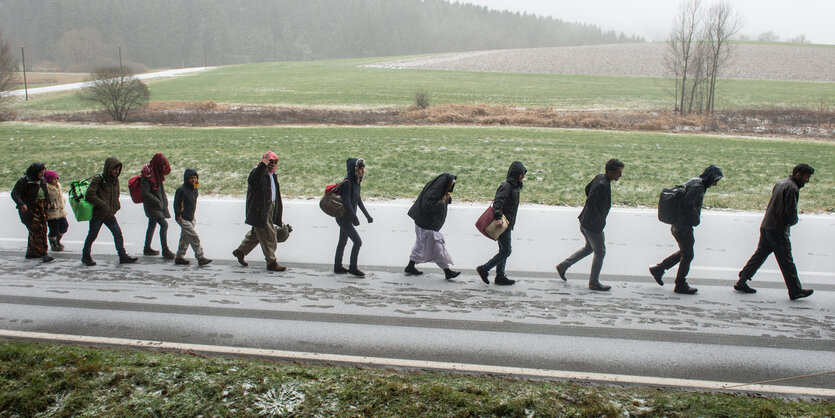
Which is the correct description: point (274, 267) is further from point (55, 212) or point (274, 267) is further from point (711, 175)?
point (711, 175)

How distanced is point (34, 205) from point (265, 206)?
11.0 feet

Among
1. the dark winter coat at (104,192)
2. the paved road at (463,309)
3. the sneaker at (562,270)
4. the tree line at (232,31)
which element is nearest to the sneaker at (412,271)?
the paved road at (463,309)

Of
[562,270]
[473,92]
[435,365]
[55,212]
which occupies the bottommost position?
[435,365]

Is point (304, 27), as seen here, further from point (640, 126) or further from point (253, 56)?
point (640, 126)

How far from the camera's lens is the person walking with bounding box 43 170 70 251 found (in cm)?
839

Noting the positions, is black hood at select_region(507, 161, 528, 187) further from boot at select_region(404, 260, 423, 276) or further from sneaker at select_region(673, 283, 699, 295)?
sneaker at select_region(673, 283, 699, 295)

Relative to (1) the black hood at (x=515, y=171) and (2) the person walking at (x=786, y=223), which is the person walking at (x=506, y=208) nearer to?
(1) the black hood at (x=515, y=171)

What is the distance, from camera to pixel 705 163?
55.4ft

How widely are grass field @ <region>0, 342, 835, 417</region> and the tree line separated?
119055mm

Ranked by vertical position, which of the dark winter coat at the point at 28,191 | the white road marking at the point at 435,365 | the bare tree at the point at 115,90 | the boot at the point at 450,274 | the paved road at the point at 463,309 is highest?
the bare tree at the point at 115,90

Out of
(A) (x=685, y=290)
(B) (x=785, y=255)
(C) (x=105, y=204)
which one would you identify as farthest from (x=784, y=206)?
(C) (x=105, y=204)

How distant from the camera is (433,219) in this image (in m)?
7.34

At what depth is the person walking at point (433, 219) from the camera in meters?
7.26

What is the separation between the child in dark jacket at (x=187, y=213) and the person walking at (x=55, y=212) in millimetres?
1949
